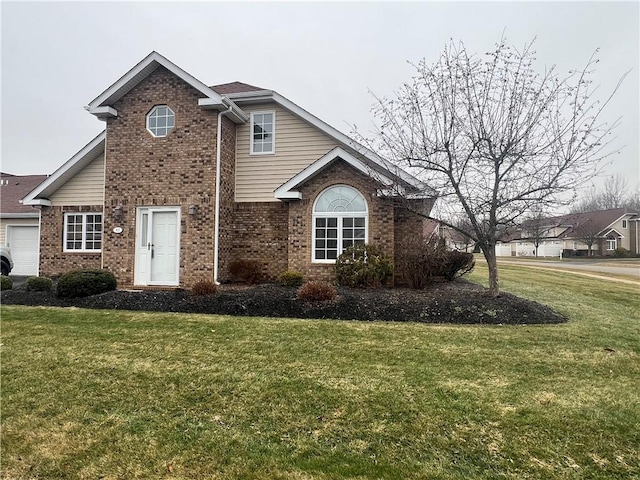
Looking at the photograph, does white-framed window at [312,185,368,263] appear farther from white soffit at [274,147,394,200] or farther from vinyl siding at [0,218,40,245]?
vinyl siding at [0,218,40,245]

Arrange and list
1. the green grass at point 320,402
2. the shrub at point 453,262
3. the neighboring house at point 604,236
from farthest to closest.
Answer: the neighboring house at point 604,236, the shrub at point 453,262, the green grass at point 320,402

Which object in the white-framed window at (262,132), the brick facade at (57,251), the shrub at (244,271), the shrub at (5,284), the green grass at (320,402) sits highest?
the white-framed window at (262,132)

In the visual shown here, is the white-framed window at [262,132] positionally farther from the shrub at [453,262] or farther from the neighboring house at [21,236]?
the neighboring house at [21,236]

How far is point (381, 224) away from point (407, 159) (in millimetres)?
2574

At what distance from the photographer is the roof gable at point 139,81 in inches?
501

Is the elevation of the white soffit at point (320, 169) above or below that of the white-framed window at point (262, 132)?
below

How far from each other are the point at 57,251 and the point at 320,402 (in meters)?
14.2

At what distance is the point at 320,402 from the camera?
4.58 m

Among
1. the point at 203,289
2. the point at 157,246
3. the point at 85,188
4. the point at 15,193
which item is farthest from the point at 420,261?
the point at 15,193

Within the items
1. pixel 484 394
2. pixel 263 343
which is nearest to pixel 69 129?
pixel 263 343

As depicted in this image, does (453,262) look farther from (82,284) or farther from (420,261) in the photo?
(82,284)

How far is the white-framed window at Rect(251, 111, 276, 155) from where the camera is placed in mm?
14195

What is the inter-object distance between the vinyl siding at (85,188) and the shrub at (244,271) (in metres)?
5.68

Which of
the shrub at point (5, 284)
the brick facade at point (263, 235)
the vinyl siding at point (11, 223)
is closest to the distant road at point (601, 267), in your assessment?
the brick facade at point (263, 235)
